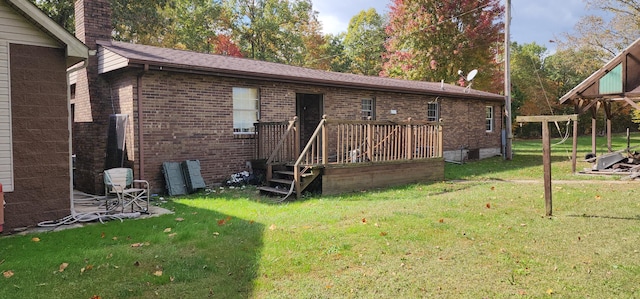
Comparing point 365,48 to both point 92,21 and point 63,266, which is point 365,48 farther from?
point 63,266

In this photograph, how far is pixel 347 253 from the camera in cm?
491

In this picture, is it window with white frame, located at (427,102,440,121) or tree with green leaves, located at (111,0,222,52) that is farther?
tree with green leaves, located at (111,0,222,52)

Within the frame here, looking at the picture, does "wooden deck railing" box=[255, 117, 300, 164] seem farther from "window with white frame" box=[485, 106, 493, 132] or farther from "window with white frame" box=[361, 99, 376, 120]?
"window with white frame" box=[485, 106, 493, 132]

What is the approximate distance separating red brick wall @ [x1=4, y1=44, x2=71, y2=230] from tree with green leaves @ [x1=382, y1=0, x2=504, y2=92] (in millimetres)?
22825

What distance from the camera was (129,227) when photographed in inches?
254

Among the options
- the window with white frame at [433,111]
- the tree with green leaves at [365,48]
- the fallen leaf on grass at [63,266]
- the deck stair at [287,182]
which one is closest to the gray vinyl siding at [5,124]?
the fallen leaf on grass at [63,266]

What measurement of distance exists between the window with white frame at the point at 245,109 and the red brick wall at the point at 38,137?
463 cm

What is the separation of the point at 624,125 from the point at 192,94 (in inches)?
1832

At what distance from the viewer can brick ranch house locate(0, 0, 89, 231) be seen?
6426 millimetres

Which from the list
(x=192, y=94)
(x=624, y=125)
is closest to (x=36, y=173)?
(x=192, y=94)

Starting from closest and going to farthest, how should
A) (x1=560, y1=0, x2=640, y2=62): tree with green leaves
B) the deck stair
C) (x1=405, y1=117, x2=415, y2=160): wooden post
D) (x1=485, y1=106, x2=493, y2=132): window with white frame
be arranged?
the deck stair → (x1=405, y1=117, x2=415, y2=160): wooden post → (x1=485, y1=106, x2=493, y2=132): window with white frame → (x1=560, y1=0, x2=640, y2=62): tree with green leaves

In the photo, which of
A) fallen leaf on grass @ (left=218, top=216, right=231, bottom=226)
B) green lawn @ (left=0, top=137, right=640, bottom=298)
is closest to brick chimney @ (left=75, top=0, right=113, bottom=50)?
green lawn @ (left=0, top=137, right=640, bottom=298)

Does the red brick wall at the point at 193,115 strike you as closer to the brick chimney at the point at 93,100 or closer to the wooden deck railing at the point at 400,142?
the brick chimney at the point at 93,100

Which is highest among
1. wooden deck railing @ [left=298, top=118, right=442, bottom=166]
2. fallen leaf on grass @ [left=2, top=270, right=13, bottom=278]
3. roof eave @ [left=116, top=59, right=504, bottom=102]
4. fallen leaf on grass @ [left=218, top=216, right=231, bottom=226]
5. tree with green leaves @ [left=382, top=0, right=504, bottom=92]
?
tree with green leaves @ [left=382, top=0, right=504, bottom=92]
